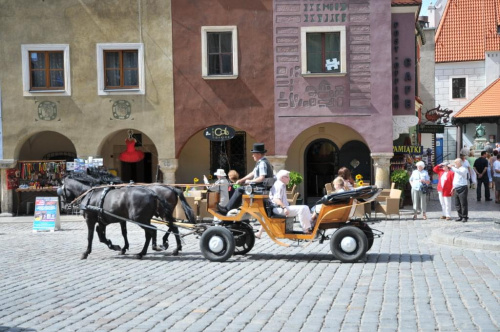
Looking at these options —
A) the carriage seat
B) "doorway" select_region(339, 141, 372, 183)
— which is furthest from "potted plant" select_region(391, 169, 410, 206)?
the carriage seat

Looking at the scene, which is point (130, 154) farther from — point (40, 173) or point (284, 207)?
point (284, 207)

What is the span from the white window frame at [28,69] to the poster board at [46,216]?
556 centimetres

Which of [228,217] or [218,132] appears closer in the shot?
[228,217]

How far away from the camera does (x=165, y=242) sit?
46.4 feet

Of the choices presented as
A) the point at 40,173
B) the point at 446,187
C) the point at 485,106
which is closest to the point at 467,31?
the point at 485,106

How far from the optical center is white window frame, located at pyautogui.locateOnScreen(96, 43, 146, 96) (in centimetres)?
2477

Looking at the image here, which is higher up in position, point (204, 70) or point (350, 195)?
point (204, 70)

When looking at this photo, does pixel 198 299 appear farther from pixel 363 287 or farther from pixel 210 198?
pixel 210 198

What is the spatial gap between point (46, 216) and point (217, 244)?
935cm

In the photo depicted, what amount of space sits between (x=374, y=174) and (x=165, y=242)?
45.6 ft

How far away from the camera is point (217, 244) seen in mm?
12578

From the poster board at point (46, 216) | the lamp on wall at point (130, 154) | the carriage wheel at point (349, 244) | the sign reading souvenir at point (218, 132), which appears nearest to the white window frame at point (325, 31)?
the sign reading souvenir at point (218, 132)

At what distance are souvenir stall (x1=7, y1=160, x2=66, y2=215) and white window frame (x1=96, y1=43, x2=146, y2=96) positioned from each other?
2912 millimetres

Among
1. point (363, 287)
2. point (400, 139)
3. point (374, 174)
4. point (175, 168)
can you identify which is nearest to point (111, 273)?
point (363, 287)
